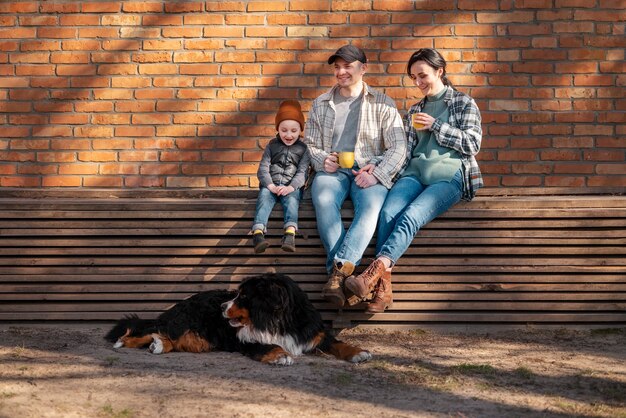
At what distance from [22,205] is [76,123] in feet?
3.10

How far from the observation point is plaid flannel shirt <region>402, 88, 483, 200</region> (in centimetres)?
518

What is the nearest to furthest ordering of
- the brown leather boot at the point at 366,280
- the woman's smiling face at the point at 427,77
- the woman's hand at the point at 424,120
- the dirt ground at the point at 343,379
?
the dirt ground at the point at 343,379, the brown leather boot at the point at 366,280, the woman's hand at the point at 424,120, the woman's smiling face at the point at 427,77

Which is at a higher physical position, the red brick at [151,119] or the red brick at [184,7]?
the red brick at [184,7]

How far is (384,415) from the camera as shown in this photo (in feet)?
11.5

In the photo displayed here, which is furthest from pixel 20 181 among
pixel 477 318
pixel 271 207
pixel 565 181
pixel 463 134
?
pixel 565 181

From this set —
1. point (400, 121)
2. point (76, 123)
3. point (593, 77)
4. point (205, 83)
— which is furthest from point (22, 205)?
point (593, 77)

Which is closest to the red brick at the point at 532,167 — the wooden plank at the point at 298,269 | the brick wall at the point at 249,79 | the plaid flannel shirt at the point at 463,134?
the brick wall at the point at 249,79

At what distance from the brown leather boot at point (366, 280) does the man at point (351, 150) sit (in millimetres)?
119

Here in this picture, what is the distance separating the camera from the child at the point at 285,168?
17.0 feet

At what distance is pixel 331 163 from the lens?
526cm

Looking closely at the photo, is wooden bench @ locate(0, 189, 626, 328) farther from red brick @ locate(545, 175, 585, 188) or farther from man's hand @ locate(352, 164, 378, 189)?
red brick @ locate(545, 175, 585, 188)

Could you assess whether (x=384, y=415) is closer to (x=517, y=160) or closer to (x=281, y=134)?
(x=281, y=134)

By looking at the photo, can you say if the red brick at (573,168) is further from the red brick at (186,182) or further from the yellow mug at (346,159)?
the red brick at (186,182)

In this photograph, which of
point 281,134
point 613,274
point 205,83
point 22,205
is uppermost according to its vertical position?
point 205,83
